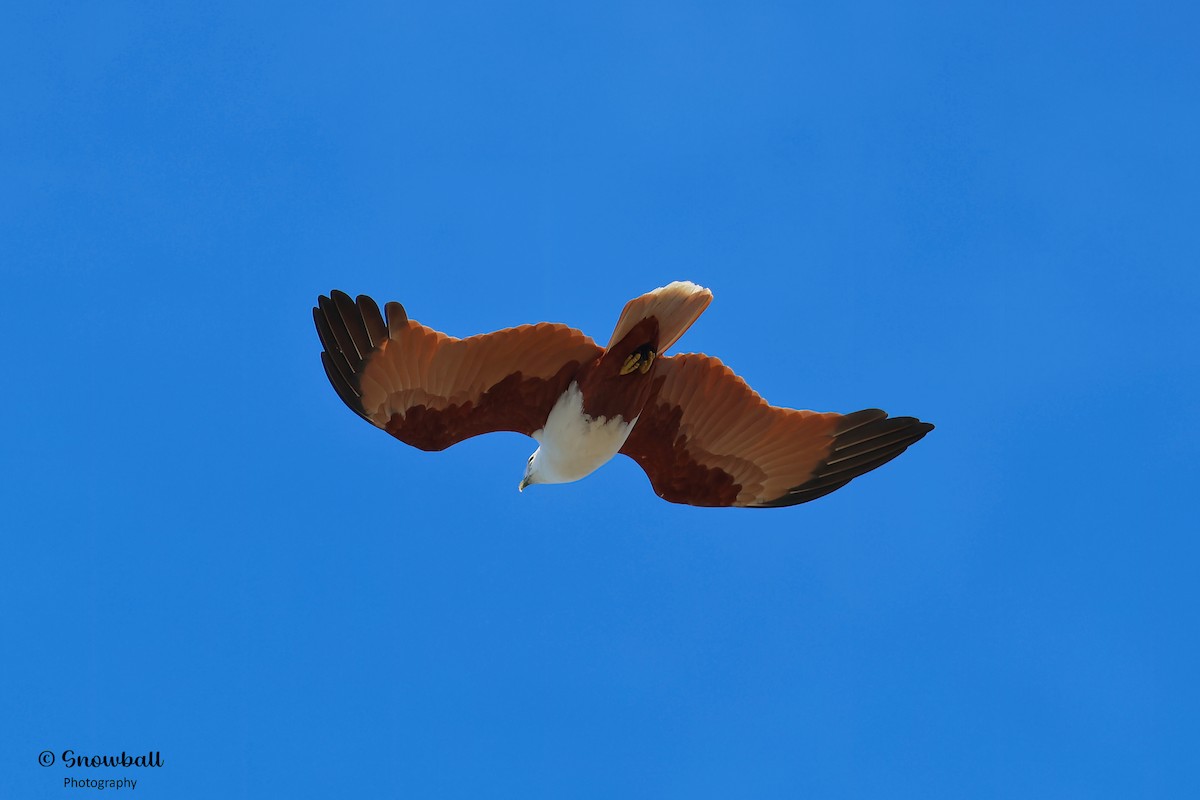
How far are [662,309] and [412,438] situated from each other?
2000 mm

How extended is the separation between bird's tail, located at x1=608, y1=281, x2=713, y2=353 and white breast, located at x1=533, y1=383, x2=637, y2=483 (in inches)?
28.5

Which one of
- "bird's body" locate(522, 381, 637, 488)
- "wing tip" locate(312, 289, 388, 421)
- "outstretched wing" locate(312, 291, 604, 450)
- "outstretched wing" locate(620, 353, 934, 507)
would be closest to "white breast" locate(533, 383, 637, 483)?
"bird's body" locate(522, 381, 637, 488)

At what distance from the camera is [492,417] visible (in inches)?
333

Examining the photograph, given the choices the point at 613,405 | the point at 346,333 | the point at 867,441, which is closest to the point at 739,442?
the point at 867,441

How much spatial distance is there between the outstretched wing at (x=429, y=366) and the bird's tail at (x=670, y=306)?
0.45 metres

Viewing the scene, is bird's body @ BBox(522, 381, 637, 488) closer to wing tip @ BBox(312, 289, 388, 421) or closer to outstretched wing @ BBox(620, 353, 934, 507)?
outstretched wing @ BBox(620, 353, 934, 507)

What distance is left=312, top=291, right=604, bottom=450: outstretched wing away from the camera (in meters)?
7.93

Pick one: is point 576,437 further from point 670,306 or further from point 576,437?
point 670,306

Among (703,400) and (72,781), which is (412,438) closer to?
(703,400)

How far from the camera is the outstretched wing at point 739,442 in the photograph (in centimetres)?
850

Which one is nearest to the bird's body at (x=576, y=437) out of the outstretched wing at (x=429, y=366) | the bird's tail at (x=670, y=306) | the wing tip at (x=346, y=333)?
the outstretched wing at (x=429, y=366)

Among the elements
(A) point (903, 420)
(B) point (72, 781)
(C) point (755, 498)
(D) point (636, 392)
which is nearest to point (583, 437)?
(D) point (636, 392)

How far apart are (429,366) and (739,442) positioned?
7.78 feet

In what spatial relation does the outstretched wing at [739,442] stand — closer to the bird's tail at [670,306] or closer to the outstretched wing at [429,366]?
the bird's tail at [670,306]
